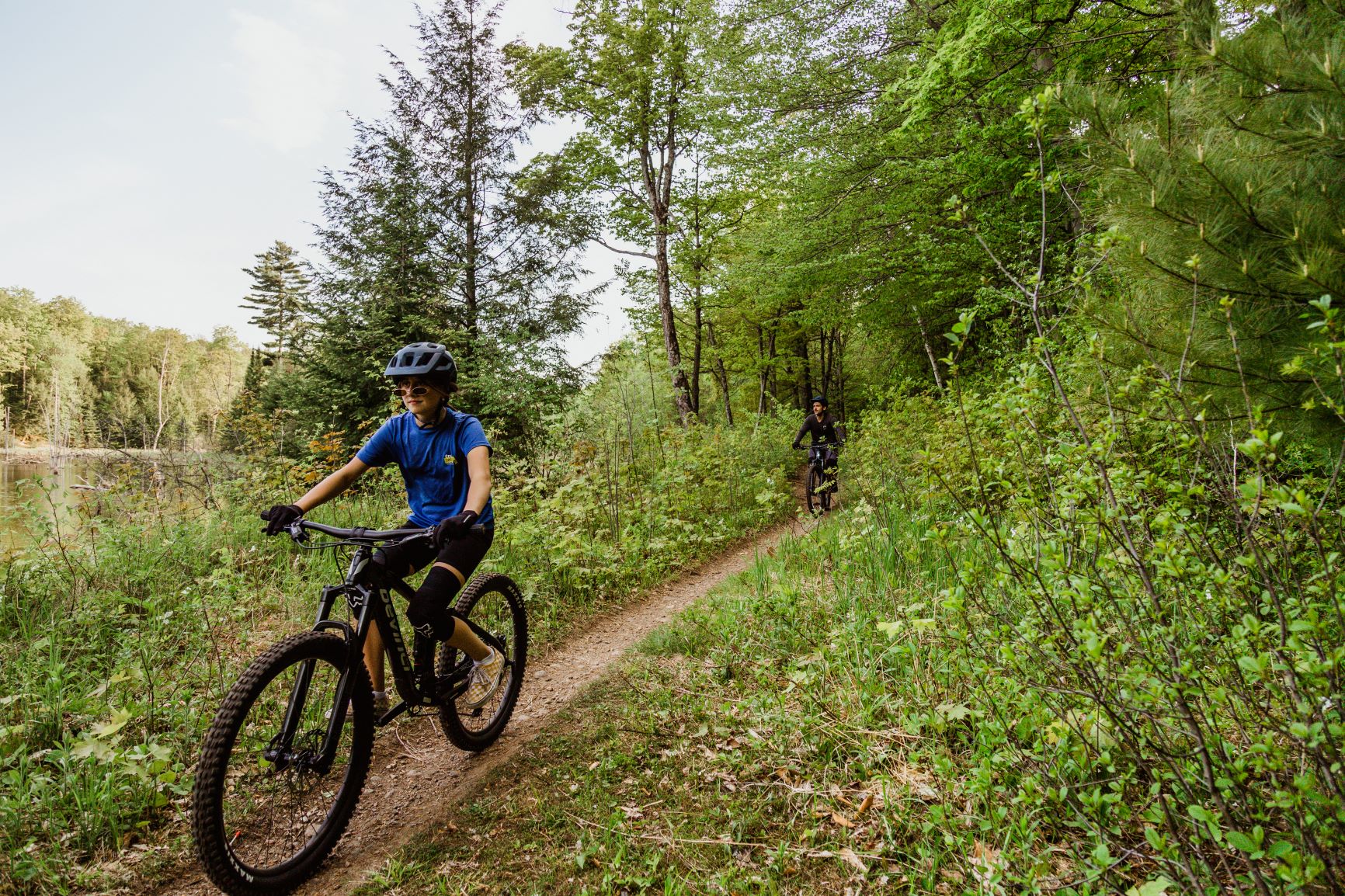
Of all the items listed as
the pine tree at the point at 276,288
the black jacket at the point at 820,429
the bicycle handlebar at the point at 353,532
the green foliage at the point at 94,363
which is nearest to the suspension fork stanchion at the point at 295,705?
the bicycle handlebar at the point at 353,532

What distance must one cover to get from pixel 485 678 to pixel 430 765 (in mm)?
587

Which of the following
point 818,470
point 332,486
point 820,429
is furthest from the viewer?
point 820,429

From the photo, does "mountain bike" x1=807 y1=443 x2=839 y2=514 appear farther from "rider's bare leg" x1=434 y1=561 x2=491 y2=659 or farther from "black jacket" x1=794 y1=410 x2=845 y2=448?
"rider's bare leg" x1=434 y1=561 x2=491 y2=659

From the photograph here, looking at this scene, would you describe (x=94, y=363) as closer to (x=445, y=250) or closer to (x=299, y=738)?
(x=445, y=250)

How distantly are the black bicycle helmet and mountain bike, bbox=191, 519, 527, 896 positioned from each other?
0.93 m

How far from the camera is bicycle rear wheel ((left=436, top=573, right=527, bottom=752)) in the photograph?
12.0ft

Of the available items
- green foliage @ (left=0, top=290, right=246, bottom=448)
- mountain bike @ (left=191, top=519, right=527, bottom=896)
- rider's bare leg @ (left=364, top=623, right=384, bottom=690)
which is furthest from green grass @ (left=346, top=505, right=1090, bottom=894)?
green foliage @ (left=0, top=290, right=246, bottom=448)

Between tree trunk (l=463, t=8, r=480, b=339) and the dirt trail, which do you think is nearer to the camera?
the dirt trail

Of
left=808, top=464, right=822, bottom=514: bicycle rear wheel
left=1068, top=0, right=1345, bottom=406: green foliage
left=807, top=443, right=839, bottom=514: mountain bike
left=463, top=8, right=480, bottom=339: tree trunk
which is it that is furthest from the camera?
left=463, top=8, right=480, bottom=339: tree trunk

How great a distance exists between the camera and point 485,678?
12.9 feet

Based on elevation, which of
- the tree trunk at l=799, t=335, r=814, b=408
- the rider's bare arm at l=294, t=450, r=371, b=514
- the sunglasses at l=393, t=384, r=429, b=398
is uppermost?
the tree trunk at l=799, t=335, r=814, b=408

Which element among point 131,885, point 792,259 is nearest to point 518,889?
point 131,885

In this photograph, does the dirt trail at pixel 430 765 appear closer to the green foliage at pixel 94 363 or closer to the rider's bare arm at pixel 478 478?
the rider's bare arm at pixel 478 478

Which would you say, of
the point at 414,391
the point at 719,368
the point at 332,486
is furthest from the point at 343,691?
the point at 719,368
